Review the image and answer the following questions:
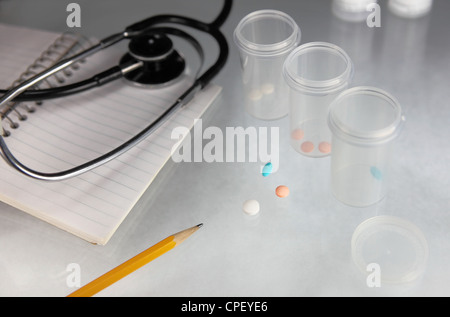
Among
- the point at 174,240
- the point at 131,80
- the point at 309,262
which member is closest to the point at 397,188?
the point at 309,262

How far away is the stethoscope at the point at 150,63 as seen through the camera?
2.90 feet

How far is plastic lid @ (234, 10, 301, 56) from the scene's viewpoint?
869 mm

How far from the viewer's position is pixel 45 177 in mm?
770

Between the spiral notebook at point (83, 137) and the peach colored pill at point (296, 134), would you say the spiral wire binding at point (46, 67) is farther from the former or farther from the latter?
the peach colored pill at point (296, 134)

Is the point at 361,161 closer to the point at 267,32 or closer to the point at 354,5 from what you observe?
the point at 267,32

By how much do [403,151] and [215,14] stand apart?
45 centimetres

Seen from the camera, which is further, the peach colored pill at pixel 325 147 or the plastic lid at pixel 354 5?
the plastic lid at pixel 354 5

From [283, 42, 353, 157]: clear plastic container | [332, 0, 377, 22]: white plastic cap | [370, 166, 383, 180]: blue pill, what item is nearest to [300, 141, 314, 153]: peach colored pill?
[283, 42, 353, 157]: clear plastic container

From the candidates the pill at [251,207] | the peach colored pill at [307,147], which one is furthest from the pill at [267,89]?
the pill at [251,207]

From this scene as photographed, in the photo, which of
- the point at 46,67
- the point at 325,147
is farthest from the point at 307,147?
the point at 46,67

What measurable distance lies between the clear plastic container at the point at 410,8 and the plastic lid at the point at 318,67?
Answer: 0.26 m

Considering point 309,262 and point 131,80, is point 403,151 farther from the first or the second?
point 131,80
